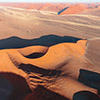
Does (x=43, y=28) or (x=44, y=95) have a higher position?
(x=43, y=28)

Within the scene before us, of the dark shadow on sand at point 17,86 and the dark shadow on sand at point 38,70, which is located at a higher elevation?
the dark shadow on sand at point 38,70

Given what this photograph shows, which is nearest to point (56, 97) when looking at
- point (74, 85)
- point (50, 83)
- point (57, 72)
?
point (50, 83)

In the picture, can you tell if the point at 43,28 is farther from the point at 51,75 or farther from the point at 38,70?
the point at 51,75

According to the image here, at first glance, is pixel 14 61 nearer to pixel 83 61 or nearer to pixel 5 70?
pixel 5 70

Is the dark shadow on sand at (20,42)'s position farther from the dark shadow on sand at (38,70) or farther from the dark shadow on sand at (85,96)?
the dark shadow on sand at (85,96)

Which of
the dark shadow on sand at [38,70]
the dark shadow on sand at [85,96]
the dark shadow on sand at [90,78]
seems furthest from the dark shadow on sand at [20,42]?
the dark shadow on sand at [85,96]

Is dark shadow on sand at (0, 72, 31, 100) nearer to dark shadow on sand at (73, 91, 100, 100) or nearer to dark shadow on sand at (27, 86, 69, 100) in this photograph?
dark shadow on sand at (27, 86, 69, 100)

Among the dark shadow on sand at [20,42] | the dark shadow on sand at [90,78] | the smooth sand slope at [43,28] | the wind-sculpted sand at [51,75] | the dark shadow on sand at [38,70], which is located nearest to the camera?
the wind-sculpted sand at [51,75]

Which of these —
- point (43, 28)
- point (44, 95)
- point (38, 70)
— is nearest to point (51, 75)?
point (38, 70)
